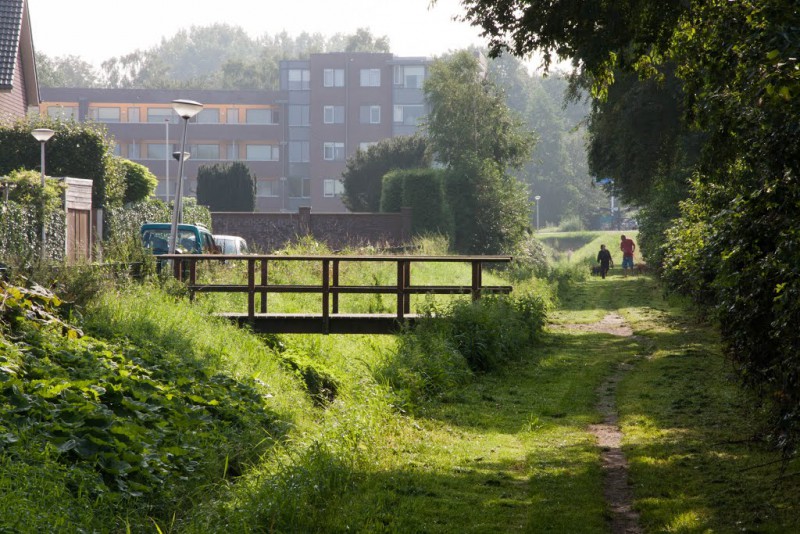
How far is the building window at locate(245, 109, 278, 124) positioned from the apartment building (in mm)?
85

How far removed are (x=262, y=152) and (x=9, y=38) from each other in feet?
185

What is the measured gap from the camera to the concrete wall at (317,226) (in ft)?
159

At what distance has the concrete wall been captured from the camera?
4844 cm

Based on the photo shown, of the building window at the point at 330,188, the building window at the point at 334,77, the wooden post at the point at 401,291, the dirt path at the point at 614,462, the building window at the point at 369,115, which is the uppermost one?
the building window at the point at 334,77

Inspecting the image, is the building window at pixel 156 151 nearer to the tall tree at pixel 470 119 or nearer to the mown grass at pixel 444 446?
the tall tree at pixel 470 119

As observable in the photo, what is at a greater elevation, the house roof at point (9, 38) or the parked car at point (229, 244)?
the house roof at point (9, 38)

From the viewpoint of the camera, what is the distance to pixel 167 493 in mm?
9555

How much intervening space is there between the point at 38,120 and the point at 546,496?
25.4 meters

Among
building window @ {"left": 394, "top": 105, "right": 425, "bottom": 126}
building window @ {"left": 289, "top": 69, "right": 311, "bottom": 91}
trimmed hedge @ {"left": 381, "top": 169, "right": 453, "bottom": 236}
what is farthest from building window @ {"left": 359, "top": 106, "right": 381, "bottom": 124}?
trimmed hedge @ {"left": 381, "top": 169, "right": 453, "bottom": 236}

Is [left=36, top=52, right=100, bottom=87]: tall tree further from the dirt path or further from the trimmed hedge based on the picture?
the dirt path

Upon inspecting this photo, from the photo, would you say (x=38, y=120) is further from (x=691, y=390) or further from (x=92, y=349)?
(x=691, y=390)

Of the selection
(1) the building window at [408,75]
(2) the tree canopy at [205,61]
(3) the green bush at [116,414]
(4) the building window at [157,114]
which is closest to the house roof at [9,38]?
(3) the green bush at [116,414]

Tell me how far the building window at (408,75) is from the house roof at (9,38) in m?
54.9

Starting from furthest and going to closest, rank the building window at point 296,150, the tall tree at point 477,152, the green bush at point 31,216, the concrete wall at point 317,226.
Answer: the building window at point 296,150 → the tall tree at point 477,152 → the concrete wall at point 317,226 → the green bush at point 31,216
